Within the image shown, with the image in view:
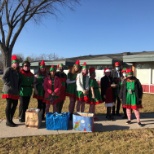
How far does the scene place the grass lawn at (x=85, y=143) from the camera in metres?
4.79

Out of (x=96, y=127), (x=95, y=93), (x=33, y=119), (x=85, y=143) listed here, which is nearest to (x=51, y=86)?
(x=33, y=119)

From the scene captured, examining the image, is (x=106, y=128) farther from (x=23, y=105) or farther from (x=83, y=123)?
(x=23, y=105)

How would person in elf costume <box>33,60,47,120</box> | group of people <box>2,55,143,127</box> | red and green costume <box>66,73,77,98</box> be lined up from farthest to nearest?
red and green costume <box>66,73,77,98</box>
person in elf costume <box>33,60,47,120</box>
group of people <box>2,55,143,127</box>

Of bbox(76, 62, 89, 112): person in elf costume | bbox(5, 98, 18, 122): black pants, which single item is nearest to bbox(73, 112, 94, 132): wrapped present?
bbox(76, 62, 89, 112): person in elf costume

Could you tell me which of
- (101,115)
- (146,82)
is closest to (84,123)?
(101,115)

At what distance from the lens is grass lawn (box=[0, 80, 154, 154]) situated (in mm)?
4785

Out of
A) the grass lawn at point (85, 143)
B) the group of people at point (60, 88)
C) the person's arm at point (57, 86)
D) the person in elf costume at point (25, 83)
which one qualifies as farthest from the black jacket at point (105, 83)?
the person in elf costume at point (25, 83)

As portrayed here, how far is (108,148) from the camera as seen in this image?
4.94 metres

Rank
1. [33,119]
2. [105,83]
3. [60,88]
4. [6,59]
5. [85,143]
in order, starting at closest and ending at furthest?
[85,143]
[33,119]
[60,88]
[105,83]
[6,59]

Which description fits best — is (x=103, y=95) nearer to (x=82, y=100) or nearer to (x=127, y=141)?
(x=82, y=100)

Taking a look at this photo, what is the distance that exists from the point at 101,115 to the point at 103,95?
3.55 ft

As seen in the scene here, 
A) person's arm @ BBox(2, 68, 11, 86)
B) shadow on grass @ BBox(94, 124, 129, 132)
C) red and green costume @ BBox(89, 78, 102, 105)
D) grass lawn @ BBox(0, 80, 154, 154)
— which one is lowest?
grass lawn @ BBox(0, 80, 154, 154)

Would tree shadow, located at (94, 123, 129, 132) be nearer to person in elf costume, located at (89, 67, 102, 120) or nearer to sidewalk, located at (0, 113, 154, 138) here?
sidewalk, located at (0, 113, 154, 138)

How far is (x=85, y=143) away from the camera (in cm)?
526
